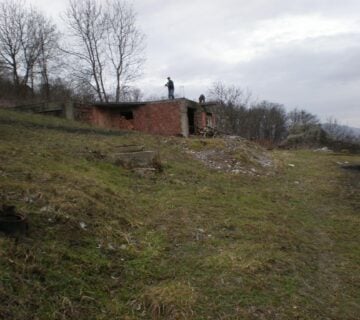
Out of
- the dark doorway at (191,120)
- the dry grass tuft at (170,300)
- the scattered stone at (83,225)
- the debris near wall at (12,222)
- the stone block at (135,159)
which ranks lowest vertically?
the dry grass tuft at (170,300)

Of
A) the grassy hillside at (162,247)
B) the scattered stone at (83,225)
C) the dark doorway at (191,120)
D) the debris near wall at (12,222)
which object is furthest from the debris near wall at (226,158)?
the debris near wall at (12,222)

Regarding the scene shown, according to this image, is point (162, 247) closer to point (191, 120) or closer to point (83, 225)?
point (83, 225)

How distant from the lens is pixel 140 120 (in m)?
18.8

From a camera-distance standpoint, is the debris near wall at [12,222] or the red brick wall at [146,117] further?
the red brick wall at [146,117]

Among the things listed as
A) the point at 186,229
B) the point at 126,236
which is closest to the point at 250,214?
the point at 186,229

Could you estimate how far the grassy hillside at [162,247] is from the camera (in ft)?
10.9

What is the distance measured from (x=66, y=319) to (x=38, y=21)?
29.6 metres

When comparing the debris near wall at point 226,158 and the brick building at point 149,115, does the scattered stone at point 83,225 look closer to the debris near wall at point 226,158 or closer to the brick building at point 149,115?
the debris near wall at point 226,158

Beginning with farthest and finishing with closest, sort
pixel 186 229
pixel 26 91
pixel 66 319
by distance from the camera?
pixel 26 91, pixel 186 229, pixel 66 319

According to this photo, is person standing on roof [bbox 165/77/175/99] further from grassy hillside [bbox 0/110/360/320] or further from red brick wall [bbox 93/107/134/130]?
grassy hillside [bbox 0/110/360/320]

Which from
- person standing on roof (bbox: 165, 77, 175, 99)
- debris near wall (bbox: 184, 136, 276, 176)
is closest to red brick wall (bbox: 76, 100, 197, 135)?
person standing on roof (bbox: 165, 77, 175, 99)

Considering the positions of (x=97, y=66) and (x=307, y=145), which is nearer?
(x=307, y=145)

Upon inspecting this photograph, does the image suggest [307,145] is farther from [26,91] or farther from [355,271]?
[355,271]

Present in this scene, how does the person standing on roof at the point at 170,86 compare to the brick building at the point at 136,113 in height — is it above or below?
above
